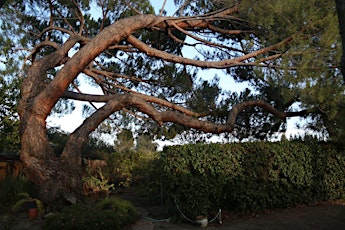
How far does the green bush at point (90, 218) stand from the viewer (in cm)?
560

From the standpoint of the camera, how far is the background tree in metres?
7.18

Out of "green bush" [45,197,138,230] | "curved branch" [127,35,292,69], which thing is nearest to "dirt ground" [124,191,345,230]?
"green bush" [45,197,138,230]

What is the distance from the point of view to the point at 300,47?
281 inches

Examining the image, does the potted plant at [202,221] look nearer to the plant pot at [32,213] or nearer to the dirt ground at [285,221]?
the dirt ground at [285,221]

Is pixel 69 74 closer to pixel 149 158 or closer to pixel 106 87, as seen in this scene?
pixel 106 87

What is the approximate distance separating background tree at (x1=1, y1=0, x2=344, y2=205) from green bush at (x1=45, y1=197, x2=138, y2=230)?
1.17m

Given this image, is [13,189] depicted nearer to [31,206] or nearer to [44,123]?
[31,206]

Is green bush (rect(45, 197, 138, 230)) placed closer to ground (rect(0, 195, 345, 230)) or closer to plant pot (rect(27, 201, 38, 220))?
ground (rect(0, 195, 345, 230))

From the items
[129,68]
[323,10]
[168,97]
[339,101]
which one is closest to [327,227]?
[339,101]

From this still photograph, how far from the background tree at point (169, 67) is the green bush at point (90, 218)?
117 cm

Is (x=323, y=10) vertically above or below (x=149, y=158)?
above

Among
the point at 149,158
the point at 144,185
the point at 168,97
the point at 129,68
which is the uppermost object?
the point at 129,68

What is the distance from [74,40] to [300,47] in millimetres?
5412

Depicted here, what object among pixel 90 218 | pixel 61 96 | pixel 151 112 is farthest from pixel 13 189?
pixel 151 112
